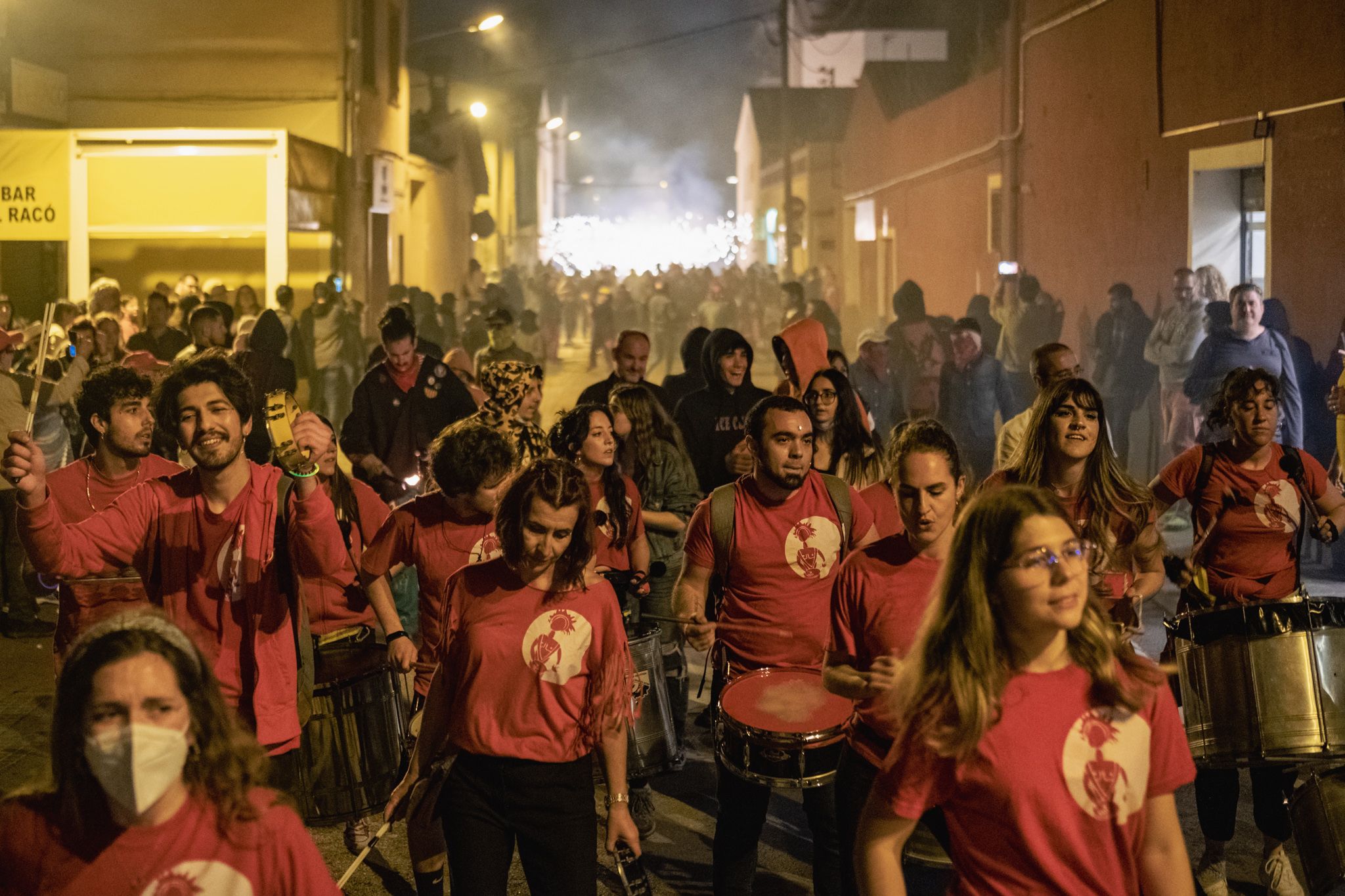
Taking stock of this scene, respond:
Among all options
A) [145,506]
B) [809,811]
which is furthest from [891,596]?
[145,506]

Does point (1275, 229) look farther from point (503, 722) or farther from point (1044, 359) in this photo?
point (503, 722)

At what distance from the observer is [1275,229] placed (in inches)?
560

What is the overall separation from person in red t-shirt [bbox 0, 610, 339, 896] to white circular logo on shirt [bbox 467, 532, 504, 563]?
98.5 inches

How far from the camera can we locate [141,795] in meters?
2.53

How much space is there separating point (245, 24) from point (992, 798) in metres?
23.8

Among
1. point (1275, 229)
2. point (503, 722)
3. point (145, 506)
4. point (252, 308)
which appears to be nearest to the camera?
point (503, 722)

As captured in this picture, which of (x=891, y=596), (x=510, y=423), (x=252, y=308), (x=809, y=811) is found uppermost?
(x=252, y=308)

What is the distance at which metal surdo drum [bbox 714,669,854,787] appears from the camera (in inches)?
187

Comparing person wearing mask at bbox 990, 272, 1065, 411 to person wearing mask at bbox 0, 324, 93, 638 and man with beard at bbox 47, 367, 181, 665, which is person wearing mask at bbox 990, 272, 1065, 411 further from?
man with beard at bbox 47, 367, 181, 665

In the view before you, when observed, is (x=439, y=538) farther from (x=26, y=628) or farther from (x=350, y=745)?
(x=26, y=628)

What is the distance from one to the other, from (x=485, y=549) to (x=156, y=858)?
8.79ft

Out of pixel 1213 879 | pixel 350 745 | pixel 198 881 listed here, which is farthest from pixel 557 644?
pixel 1213 879

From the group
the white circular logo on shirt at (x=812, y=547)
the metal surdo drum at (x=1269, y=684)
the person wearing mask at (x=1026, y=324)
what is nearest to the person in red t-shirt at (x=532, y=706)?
the white circular logo on shirt at (x=812, y=547)

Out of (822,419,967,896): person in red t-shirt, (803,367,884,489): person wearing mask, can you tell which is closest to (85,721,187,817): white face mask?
(822,419,967,896): person in red t-shirt
